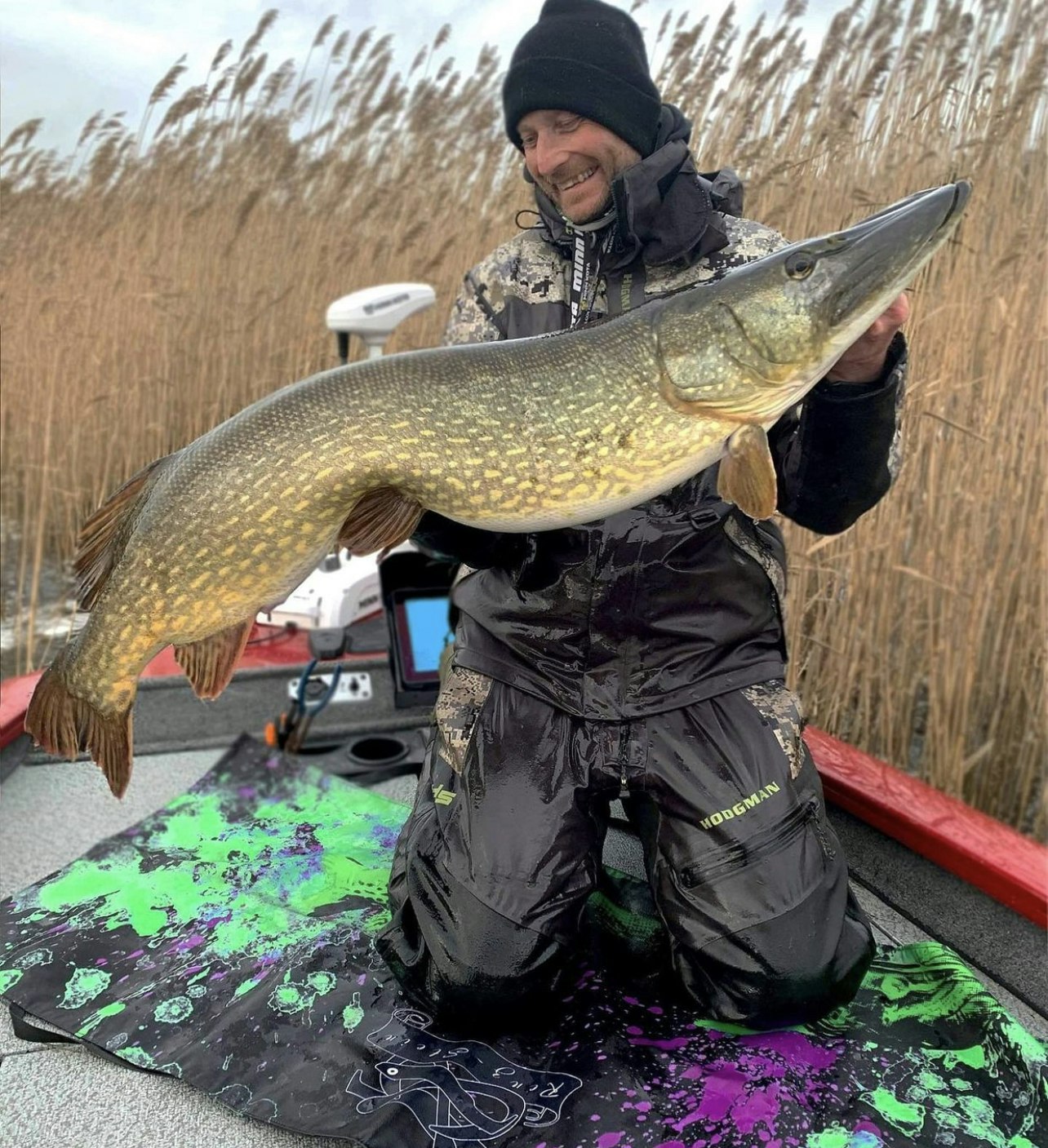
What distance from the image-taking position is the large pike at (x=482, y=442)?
4.03 feet

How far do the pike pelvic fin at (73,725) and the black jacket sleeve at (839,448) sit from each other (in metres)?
1.13

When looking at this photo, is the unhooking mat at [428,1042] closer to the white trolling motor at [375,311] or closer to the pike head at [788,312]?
the pike head at [788,312]

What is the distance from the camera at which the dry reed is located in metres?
2.09

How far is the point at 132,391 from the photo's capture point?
356 centimetres

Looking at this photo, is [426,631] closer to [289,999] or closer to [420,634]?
[420,634]

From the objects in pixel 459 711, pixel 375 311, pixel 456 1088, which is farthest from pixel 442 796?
pixel 375 311

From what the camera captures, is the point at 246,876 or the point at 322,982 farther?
the point at 246,876

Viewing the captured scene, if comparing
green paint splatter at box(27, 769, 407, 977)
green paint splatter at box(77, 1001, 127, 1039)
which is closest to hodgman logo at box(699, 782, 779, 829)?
green paint splatter at box(27, 769, 407, 977)

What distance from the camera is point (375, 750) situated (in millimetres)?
2414

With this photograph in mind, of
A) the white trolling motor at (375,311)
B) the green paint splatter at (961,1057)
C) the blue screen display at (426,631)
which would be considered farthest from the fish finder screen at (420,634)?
the green paint splatter at (961,1057)

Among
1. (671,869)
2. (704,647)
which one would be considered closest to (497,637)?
(704,647)

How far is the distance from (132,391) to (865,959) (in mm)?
3238

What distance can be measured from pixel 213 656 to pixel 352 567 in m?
1.57

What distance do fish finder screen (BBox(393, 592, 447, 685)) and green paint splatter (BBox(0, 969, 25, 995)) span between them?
1.15 m
